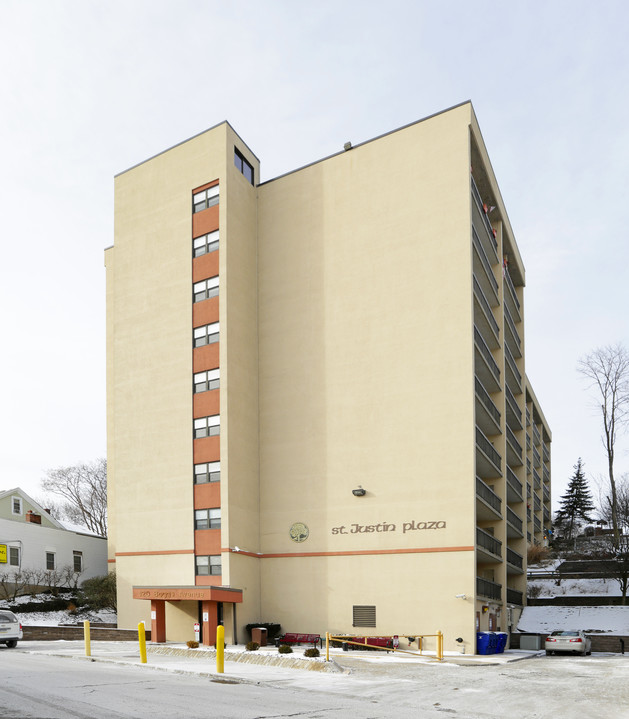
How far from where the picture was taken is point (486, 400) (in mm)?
39969

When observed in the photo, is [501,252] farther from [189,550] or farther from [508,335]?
[189,550]

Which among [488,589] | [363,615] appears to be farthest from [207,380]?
[488,589]

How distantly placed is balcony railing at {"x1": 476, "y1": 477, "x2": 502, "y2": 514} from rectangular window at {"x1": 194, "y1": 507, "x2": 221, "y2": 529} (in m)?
12.6

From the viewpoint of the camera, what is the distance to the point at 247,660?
23562 mm

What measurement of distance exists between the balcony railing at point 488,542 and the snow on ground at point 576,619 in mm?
7329

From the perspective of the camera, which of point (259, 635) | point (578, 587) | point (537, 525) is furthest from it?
point (537, 525)

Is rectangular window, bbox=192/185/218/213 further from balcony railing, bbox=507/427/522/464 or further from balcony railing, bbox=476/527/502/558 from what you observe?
balcony railing, bbox=507/427/522/464

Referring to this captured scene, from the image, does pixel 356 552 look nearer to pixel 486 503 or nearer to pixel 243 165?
pixel 486 503

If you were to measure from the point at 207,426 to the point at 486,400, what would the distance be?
1517 centimetres

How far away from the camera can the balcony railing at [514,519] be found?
46.6 meters

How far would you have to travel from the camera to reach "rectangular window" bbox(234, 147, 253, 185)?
40844 millimetres

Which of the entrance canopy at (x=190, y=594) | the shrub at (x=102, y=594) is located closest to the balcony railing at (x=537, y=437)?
the shrub at (x=102, y=594)

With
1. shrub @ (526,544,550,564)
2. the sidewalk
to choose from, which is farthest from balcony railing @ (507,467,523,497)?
shrub @ (526,544,550,564)

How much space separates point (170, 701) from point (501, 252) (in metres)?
39.8
